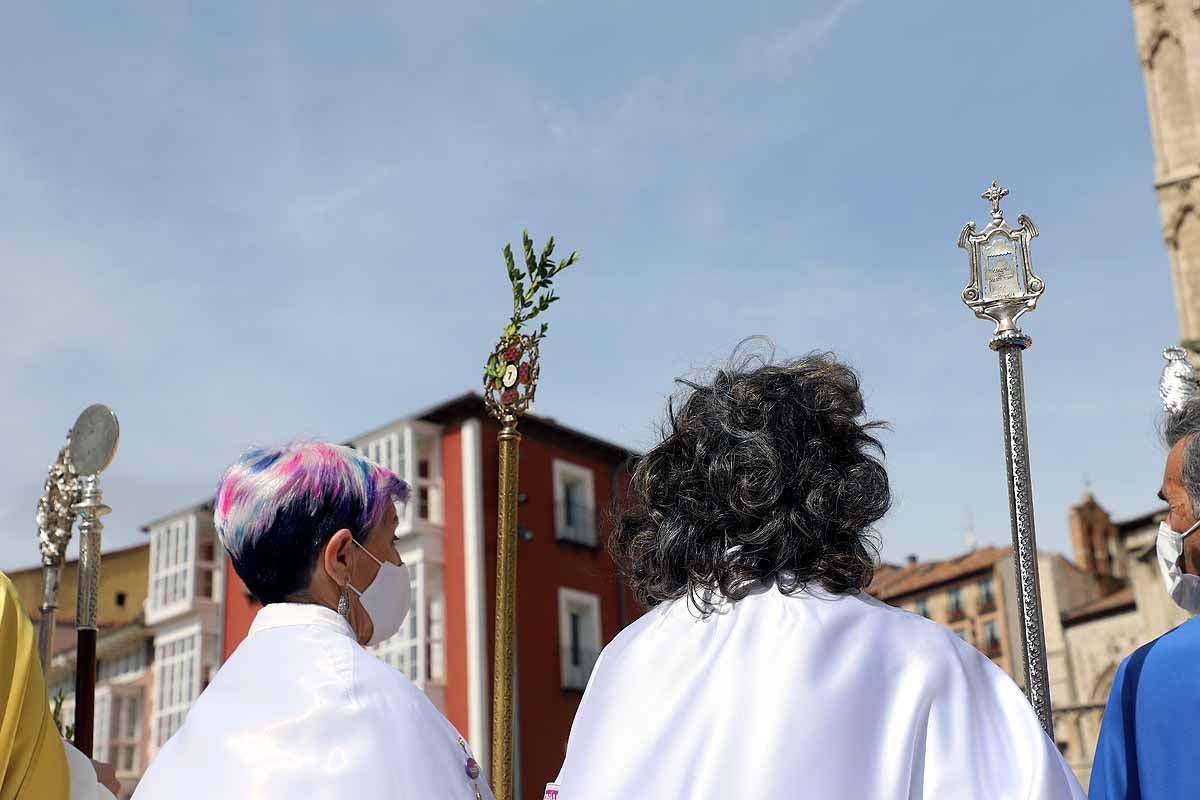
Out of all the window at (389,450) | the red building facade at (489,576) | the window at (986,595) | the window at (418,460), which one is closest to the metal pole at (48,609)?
the red building facade at (489,576)

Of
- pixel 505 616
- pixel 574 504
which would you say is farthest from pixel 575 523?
pixel 505 616

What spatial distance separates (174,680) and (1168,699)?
3662 cm

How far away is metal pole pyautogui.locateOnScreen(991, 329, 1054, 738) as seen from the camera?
4371mm

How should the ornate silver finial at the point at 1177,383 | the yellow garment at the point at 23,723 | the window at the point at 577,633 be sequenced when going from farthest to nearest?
the window at the point at 577,633 < the ornate silver finial at the point at 1177,383 < the yellow garment at the point at 23,723

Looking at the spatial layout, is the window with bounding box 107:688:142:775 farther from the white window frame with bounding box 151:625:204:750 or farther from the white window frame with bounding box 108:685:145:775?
the white window frame with bounding box 151:625:204:750

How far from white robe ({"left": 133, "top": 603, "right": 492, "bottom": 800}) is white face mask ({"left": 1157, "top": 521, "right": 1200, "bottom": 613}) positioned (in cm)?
196

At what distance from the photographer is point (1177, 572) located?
12.5 ft

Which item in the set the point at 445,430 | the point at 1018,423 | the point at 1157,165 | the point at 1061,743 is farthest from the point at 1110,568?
the point at 1018,423

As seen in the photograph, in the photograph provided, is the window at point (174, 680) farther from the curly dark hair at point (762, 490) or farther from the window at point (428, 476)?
the curly dark hair at point (762, 490)

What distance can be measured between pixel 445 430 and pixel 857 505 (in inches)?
Answer: 1190

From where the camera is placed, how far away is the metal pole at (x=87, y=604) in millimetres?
5949

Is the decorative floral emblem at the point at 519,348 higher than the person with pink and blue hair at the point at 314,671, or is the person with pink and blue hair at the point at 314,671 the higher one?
the decorative floral emblem at the point at 519,348

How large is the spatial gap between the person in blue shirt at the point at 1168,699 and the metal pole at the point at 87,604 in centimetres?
416

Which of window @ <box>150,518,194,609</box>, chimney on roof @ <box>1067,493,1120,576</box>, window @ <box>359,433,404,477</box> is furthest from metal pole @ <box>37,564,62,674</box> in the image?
chimney on roof @ <box>1067,493,1120,576</box>
